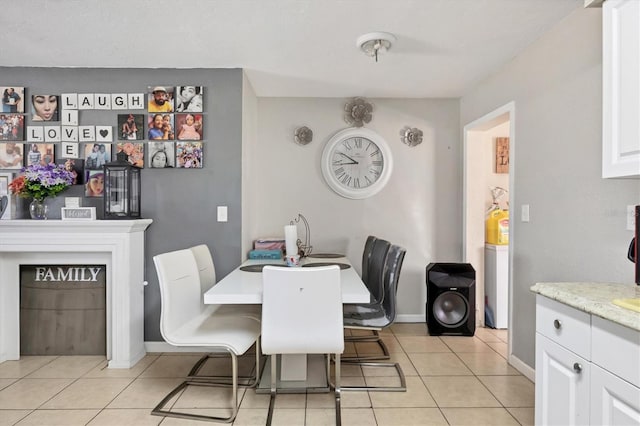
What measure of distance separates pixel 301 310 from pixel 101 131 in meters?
2.31

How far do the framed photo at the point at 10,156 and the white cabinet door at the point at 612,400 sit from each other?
12.7ft

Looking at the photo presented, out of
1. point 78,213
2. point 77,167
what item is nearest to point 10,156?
point 77,167

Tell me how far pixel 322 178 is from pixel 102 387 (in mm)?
2508

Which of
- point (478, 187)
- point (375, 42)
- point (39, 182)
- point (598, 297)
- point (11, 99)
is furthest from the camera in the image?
point (478, 187)

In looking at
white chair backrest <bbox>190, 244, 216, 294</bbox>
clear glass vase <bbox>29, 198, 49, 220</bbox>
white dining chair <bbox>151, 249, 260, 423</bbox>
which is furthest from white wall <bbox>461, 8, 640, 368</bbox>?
clear glass vase <bbox>29, 198, 49, 220</bbox>

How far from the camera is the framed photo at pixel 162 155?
301 cm

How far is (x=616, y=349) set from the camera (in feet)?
3.74

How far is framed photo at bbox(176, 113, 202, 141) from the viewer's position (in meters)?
3.01

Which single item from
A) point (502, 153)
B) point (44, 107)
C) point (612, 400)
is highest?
point (44, 107)

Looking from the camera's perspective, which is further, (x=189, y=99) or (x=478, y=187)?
(x=478, y=187)

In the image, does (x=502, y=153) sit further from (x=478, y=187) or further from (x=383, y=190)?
(x=383, y=190)

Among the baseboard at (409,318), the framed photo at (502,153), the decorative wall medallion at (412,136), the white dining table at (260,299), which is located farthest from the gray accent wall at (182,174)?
the framed photo at (502,153)

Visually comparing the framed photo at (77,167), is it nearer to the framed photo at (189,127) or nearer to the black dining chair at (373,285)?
the framed photo at (189,127)

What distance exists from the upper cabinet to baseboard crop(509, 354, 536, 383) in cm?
164
